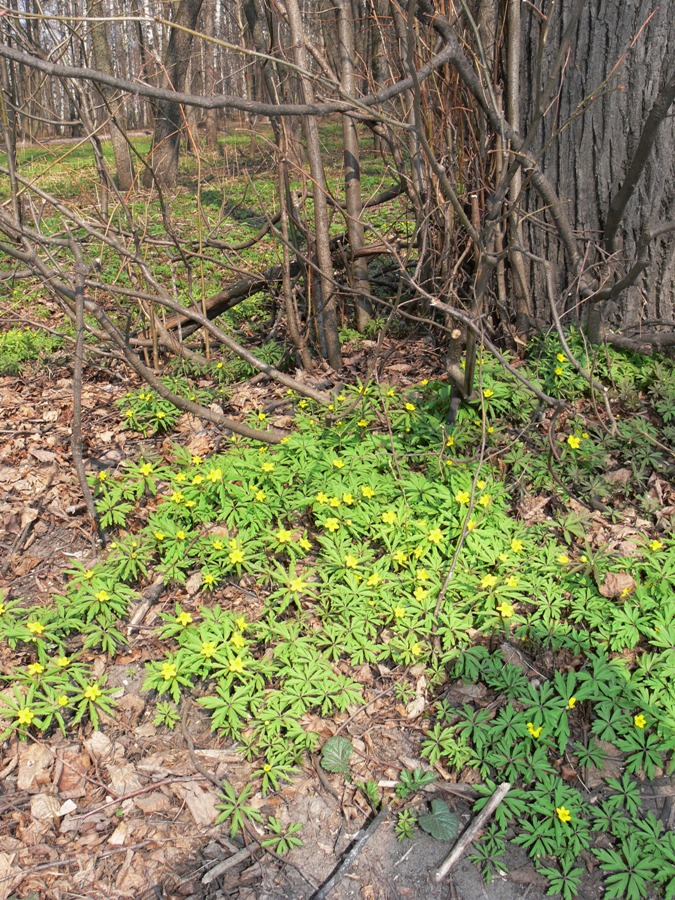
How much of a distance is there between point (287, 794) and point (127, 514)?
60.7 inches

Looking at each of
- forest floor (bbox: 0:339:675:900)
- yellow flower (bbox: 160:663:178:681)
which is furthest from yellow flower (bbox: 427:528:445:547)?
yellow flower (bbox: 160:663:178:681)

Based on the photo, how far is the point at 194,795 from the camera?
92.9 inches

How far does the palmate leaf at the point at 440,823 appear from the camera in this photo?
2.24 metres

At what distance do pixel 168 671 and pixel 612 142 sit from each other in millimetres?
3176

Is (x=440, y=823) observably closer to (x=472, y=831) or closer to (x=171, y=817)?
(x=472, y=831)

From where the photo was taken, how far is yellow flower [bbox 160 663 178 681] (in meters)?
2.54

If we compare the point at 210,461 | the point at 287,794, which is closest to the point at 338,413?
the point at 210,461

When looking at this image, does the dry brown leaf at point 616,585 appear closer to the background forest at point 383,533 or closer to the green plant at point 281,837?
the background forest at point 383,533

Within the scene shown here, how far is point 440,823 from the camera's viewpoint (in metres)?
2.27

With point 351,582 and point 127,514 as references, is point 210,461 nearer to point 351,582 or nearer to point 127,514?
point 127,514

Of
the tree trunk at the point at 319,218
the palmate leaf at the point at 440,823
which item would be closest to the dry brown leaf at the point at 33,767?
the palmate leaf at the point at 440,823

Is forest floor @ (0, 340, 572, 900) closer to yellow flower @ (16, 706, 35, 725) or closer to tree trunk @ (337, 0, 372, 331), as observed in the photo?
yellow flower @ (16, 706, 35, 725)

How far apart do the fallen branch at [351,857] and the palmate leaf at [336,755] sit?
0.61 ft

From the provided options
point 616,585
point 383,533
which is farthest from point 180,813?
point 616,585
